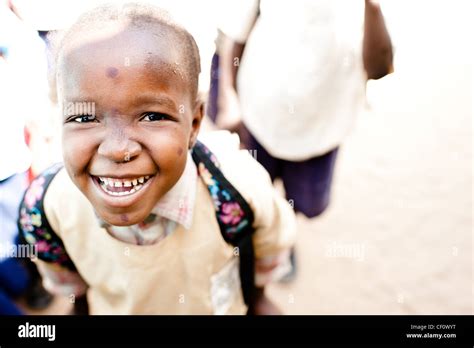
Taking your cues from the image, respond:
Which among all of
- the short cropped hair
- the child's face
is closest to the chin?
the child's face

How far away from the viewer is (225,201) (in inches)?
35.7

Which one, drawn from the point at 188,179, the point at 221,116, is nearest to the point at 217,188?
the point at 188,179

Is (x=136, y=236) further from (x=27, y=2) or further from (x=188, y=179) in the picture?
(x=27, y=2)

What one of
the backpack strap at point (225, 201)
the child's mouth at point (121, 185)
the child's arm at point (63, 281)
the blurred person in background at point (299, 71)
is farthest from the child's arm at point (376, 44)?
the child's arm at point (63, 281)

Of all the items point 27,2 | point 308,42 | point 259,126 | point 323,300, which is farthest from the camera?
point 323,300

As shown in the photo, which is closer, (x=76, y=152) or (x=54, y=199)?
(x=76, y=152)

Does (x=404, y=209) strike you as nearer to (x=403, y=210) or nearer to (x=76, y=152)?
(x=403, y=210)

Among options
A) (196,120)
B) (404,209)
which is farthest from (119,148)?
(404,209)

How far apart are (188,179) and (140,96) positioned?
0.70ft

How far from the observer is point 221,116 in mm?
1435

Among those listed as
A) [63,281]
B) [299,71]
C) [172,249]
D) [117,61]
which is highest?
[117,61]

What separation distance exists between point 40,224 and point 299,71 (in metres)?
0.62

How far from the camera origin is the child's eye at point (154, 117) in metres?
0.77

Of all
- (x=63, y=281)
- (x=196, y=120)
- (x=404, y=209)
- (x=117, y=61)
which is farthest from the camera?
(x=404, y=209)
